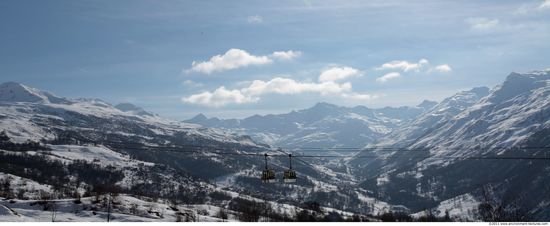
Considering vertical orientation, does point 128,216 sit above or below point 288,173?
below

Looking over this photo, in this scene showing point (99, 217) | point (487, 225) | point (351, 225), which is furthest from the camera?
point (99, 217)

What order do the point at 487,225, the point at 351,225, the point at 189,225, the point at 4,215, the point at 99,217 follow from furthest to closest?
1. the point at 99,217
2. the point at 4,215
3. the point at 189,225
4. the point at 351,225
5. the point at 487,225

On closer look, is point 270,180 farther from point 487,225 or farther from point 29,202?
point 29,202

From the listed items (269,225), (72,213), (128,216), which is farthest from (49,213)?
(269,225)

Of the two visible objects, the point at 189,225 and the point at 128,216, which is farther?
the point at 128,216

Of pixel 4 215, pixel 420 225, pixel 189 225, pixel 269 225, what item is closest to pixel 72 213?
pixel 4 215

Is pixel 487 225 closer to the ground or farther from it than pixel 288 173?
closer to the ground

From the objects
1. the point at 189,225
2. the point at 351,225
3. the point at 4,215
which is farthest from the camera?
the point at 4,215

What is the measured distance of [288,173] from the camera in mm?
63781

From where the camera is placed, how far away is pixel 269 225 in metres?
66.8

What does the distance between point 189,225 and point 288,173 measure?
19.0 meters

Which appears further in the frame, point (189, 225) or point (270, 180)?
point (189, 225)

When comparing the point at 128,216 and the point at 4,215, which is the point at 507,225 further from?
the point at 128,216

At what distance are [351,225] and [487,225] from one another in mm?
17183
